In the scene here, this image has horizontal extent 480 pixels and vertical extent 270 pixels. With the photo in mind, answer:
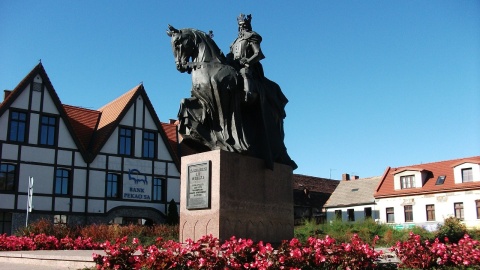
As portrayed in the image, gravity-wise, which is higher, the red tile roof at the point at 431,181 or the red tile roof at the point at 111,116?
the red tile roof at the point at 111,116

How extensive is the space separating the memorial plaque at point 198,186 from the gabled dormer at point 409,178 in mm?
42026

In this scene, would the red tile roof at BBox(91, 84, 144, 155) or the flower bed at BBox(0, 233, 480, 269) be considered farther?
the red tile roof at BBox(91, 84, 144, 155)

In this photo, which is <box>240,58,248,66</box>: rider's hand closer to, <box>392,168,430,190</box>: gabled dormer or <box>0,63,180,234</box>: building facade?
<box>0,63,180,234</box>: building facade

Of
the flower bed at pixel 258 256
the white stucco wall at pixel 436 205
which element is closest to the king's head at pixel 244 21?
the flower bed at pixel 258 256

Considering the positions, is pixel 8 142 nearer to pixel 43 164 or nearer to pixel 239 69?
pixel 43 164

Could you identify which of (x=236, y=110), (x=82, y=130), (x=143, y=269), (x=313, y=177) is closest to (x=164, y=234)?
(x=236, y=110)

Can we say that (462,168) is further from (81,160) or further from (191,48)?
(191,48)

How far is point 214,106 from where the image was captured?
33.4 ft

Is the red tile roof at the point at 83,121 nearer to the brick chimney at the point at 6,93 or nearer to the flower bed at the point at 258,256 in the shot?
the brick chimney at the point at 6,93

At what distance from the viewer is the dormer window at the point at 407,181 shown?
49009 mm

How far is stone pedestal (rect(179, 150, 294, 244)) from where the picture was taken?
937cm

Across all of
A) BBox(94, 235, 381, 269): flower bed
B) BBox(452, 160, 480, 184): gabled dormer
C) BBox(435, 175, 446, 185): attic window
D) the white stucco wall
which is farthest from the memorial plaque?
BBox(435, 175, 446, 185): attic window

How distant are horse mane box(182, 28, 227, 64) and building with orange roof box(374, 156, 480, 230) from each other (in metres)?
37.9

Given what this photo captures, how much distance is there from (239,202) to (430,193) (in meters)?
40.6
